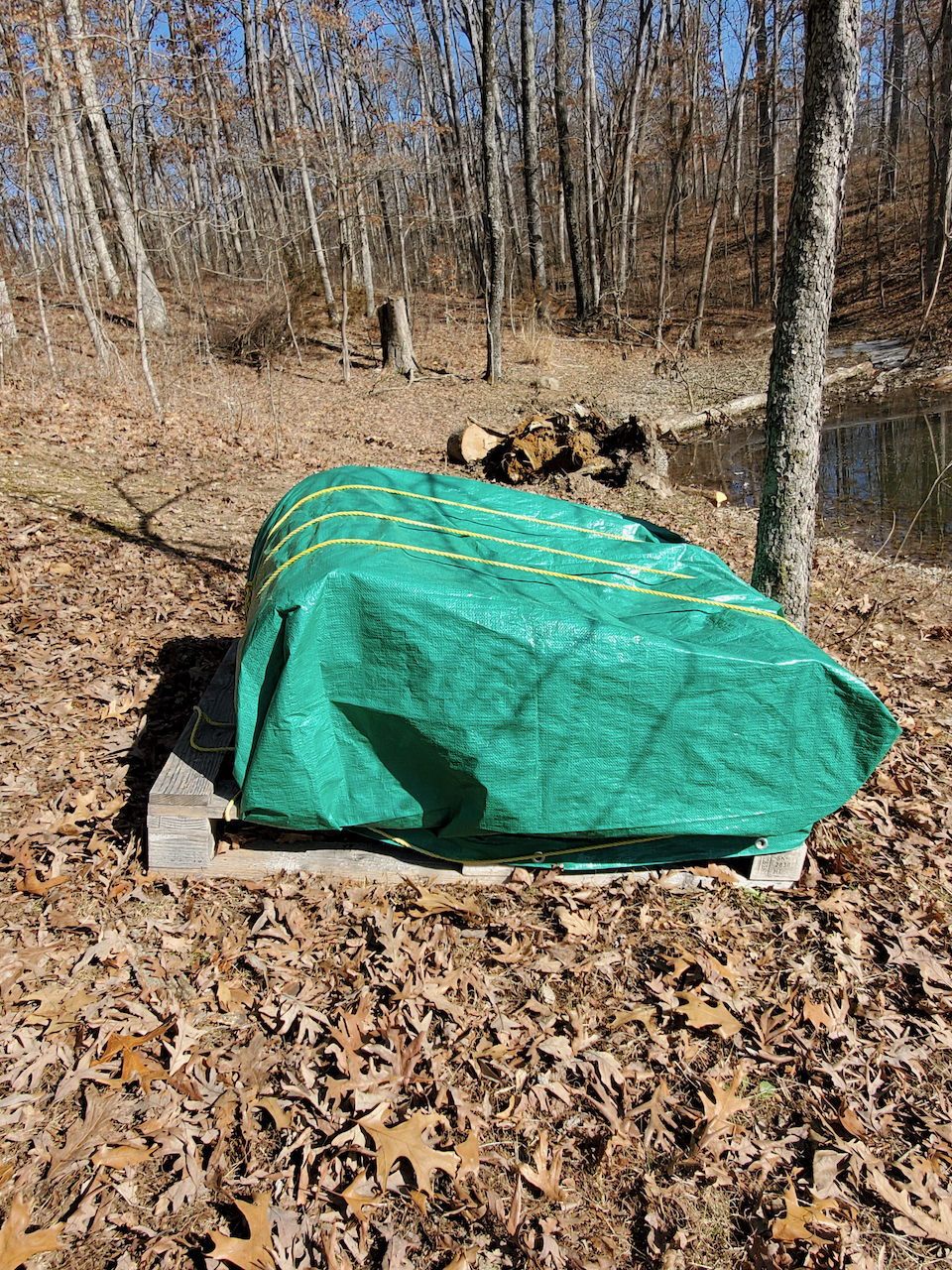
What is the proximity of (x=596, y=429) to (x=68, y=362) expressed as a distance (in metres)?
9.36

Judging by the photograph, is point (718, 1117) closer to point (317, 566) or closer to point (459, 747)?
point (459, 747)

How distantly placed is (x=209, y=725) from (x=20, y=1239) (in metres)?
1.90

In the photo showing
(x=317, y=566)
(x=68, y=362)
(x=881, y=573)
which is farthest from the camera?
(x=68, y=362)

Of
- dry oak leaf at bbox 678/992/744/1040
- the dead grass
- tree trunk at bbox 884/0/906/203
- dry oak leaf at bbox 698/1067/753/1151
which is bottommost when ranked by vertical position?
dry oak leaf at bbox 698/1067/753/1151

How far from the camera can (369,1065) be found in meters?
2.51

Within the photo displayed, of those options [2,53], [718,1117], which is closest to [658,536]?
[718,1117]

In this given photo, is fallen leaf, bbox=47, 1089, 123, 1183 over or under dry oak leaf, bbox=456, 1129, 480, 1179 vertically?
over

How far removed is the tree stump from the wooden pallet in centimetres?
1437

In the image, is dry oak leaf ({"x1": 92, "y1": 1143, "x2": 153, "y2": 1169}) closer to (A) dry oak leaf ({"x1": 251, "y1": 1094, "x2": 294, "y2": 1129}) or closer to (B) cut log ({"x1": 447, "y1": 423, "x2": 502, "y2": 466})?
(A) dry oak leaf ({"x1": 251, "y1": 1094, "x2": 294, "y2": 1129})

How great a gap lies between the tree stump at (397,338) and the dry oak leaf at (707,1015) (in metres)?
15.2

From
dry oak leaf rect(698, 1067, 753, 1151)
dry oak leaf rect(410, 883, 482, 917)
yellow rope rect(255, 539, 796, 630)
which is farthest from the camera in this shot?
dry oak leaf rect(410, 883, 482, 917)

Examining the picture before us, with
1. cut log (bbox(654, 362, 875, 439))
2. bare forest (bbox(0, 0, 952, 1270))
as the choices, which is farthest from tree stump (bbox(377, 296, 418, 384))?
bare forest (bbox(0, 0, 952, 1270))

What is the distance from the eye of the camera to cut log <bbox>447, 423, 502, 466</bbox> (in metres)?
10.5

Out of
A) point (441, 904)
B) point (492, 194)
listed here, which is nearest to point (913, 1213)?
point (441, 904)
